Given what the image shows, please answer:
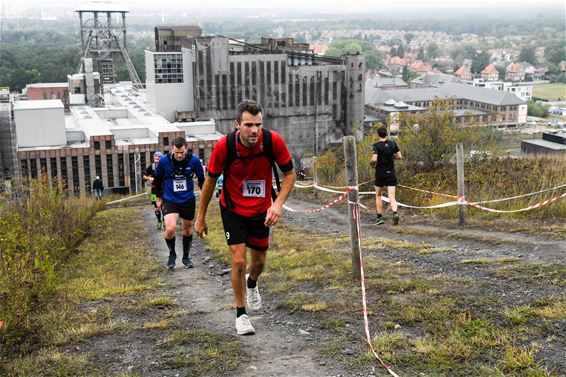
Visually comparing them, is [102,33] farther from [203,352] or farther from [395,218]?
[203,352]

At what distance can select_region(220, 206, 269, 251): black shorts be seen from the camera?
6559mm

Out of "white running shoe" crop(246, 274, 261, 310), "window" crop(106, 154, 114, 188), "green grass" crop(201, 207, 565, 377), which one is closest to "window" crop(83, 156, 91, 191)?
"window" crop(106, 154, 114, 188)

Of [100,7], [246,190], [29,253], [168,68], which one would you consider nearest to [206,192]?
[246,190]

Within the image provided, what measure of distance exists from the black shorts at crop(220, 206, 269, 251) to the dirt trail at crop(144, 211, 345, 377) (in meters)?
0.92

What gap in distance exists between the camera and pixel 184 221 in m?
10.5

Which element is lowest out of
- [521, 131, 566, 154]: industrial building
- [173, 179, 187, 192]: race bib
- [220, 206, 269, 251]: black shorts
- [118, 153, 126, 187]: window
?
[118, 153, 126, 187]: window

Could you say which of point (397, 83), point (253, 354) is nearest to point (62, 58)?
point (397, 83)

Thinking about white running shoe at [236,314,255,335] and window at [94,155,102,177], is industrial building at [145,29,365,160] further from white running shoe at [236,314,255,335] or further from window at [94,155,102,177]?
white running shoe at [236,314,255,335]

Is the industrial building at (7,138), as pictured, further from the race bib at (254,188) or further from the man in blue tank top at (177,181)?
the race bib at (254,188)

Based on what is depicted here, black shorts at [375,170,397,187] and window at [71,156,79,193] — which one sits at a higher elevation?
black shorts at [375,170,397,187]

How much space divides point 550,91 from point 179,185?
600 feet

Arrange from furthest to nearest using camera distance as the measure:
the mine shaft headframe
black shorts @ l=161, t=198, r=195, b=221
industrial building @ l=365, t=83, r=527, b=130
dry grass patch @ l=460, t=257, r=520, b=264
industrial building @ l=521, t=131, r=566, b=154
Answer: industrial building @ l=365, t=83, r=527, b=130
the mine shaft headframe
industrial building @ l=521, t=131, r=566, b=154
black shorts @ l=161, t=198, r=195, b=221
dry grass patch @ l=460, t=257, r=520, b=264

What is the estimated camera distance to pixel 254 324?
697 cm

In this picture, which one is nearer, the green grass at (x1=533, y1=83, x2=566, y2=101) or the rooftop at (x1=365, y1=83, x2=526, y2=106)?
the rooftop at (x1=365, y1=83, x2=526, y2=106)
